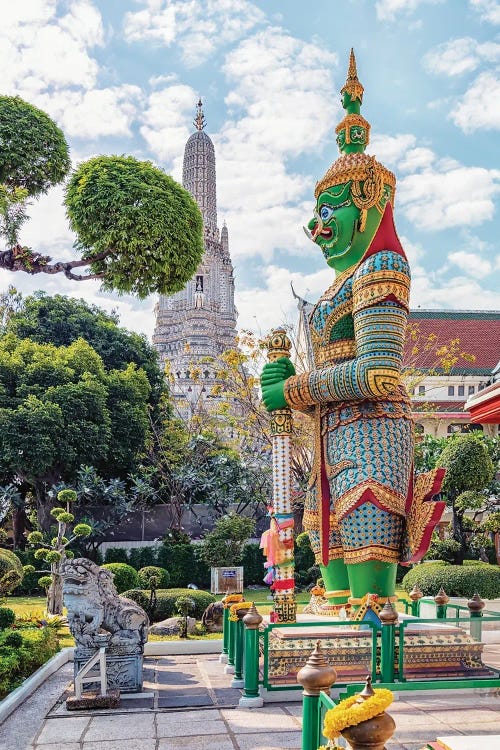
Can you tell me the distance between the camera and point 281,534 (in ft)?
23.0

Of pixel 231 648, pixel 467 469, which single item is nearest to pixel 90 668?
pixel 231 648

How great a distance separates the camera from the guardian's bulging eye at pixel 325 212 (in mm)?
7296

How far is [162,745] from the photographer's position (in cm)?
526

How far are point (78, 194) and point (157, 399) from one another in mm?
16438

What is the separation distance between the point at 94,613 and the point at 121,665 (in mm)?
533

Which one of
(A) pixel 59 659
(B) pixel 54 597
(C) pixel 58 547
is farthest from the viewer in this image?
(B) pixel 54 597

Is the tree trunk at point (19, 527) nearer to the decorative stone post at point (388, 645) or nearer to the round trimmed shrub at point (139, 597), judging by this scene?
the round trimmed shrub at point (139, 597)

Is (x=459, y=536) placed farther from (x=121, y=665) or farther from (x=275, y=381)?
(x=121, y=665)

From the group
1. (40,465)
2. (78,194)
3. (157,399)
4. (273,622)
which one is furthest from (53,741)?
(157,399)

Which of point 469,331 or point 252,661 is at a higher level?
point 469,331

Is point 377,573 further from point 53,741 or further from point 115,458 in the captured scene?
point 115,458

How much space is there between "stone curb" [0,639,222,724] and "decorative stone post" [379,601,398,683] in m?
3.15

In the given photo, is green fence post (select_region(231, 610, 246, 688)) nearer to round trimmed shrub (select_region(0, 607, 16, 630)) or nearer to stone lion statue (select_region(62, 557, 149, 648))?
stone lion statue (select_region(62, 557, 149, 648))

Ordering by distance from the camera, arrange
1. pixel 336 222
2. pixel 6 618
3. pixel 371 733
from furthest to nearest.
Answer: pixel 6 618, pixel 336 222, pixel 371 733
